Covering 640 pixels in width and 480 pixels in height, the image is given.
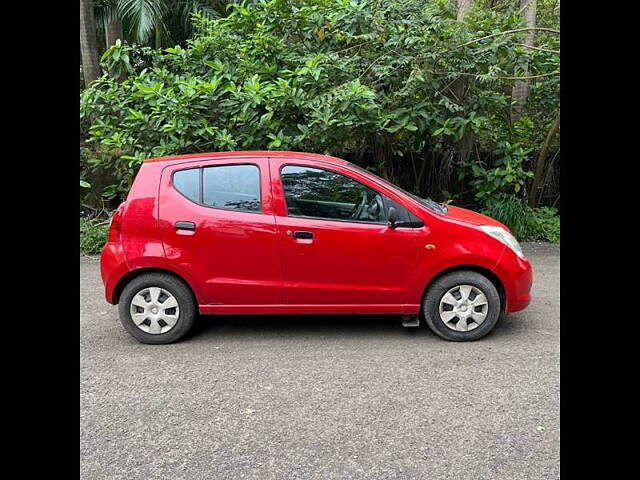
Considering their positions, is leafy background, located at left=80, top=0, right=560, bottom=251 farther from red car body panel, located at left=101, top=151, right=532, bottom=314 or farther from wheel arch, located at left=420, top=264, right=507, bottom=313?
wheel arch, located at left=420, top=264, right=507, bottom=313

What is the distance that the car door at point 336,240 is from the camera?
470 cm

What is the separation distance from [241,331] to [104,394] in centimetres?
153

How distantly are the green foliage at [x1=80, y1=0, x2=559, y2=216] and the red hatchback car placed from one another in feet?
8.60

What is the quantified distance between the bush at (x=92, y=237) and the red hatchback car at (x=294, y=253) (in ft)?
13.5

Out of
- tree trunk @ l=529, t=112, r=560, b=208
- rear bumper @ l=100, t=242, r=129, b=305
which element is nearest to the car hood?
rear bumper @ l=100, t=242, r=129, b=305

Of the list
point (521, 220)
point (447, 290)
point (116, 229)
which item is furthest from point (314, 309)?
point (521, 220)

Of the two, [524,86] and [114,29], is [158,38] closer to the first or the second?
[114,29]

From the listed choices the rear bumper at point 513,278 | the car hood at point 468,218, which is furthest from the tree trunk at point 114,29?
the rear bumper at point 513,278

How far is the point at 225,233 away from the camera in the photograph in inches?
185

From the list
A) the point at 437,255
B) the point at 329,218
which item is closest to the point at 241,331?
the point at 329,218

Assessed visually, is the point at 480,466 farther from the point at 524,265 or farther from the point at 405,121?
the point at 405,121

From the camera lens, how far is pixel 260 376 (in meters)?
4.16

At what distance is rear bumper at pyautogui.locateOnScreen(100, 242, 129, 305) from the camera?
473 centimetres

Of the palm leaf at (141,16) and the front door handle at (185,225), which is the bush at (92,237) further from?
the palm leaf at (141,16)
